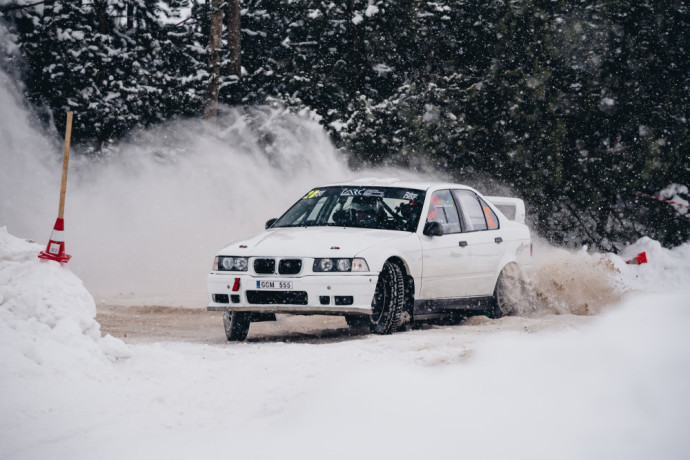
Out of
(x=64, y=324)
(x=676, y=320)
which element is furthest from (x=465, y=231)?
(x=64, y=324)

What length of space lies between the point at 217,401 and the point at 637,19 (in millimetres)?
19121

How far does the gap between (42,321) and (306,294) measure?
8.32ft

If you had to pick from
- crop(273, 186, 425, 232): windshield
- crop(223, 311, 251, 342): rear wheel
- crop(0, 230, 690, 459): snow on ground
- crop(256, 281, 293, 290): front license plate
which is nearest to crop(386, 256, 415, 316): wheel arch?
crop(273, 186, 425, 232): windshield

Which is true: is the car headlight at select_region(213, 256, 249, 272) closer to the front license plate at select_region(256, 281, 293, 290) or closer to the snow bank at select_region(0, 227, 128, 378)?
the front license plate at select_region(256, 281, 293, 290)

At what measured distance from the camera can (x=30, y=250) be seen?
863cm

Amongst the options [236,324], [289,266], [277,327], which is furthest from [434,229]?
[277,327]

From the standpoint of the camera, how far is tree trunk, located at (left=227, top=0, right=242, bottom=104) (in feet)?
91.9

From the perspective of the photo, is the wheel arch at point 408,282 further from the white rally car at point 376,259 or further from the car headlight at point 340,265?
the car headlight at point 340,265

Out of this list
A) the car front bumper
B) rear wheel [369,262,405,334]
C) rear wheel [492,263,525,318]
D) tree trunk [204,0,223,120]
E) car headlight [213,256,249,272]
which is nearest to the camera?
the car front bumper

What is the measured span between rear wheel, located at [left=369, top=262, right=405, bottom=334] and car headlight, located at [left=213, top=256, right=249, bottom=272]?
124 cm

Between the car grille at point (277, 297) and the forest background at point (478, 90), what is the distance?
527 inches

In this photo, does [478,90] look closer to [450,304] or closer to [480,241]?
[480,241]

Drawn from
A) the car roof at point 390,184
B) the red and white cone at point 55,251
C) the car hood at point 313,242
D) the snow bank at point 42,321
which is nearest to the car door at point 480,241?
the car roof at point 390,184

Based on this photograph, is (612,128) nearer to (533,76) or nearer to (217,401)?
(533,76)
